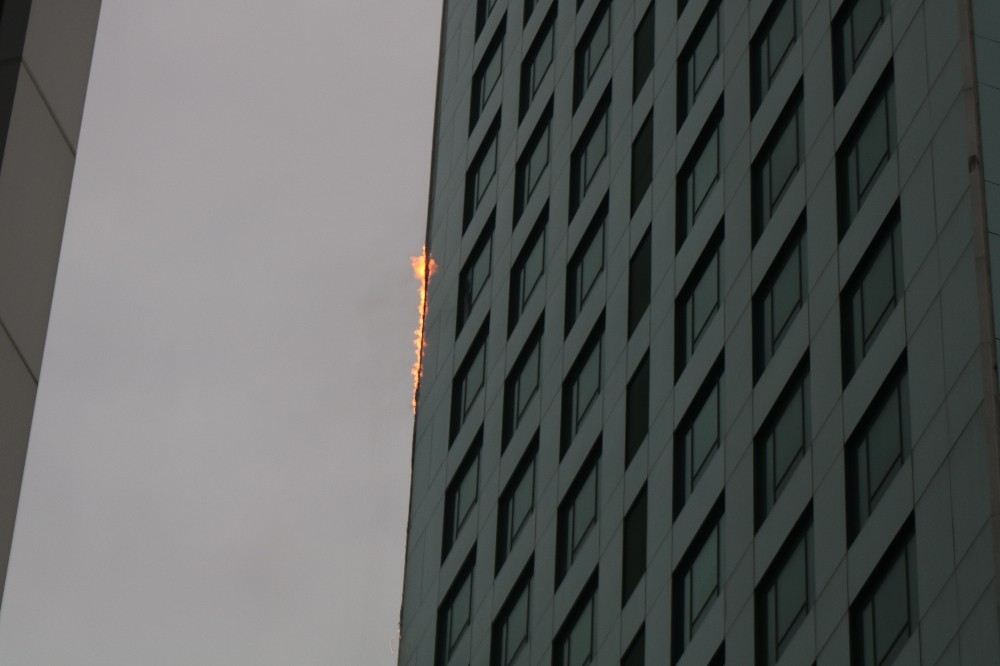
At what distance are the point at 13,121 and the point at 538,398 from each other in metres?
39.7

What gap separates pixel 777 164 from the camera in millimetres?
43062

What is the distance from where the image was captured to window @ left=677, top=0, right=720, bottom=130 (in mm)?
48156

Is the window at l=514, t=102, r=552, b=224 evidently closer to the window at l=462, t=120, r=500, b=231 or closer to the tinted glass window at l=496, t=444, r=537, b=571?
the window at l=462, t=120, r=500, b=231

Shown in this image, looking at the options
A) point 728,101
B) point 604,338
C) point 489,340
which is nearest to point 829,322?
point 728,101

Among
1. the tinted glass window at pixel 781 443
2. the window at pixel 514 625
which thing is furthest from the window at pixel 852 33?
the window at pixel 514 625

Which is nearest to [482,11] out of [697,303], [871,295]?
[697,303]

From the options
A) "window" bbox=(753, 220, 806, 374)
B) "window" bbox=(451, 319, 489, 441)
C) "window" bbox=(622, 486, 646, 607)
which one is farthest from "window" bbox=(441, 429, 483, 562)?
"window" bbox=(753, 220, 806, 374)

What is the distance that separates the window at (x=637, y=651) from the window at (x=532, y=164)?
17.7m

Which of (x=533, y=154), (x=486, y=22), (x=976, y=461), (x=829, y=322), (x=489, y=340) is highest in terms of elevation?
(x=486, y=22)

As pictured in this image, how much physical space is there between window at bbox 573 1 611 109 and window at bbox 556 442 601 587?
12081 mm

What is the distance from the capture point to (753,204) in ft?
143

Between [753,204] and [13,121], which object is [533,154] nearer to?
[753,204]

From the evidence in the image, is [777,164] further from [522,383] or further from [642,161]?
[522,383]

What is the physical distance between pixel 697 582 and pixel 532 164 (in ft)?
65.9
